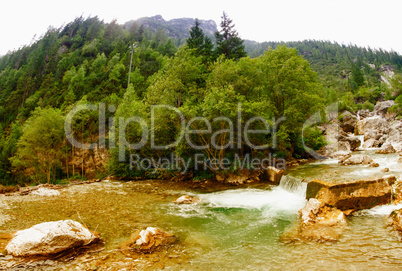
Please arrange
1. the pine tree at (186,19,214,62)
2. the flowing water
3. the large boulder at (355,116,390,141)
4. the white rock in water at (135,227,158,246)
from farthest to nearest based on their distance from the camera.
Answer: the pine tree at (186,19,214,62)
the large boulder at (355,116,390,141)
the white rock in water at (135,227,158,246)
the flowing water

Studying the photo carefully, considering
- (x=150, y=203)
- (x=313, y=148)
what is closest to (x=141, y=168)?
(x=150, y=203)

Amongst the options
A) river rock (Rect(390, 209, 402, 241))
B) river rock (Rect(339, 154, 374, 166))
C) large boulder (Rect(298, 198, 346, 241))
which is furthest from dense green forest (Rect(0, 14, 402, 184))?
river rock (Rect(390, 209, 402, 241))

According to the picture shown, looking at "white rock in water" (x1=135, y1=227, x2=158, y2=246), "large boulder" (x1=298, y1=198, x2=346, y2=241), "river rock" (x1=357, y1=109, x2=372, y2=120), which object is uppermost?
"river rock" (x1=357, y1=109, x2=372, y2=120)

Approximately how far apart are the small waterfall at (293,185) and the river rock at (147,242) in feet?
30.6

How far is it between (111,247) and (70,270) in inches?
59.1

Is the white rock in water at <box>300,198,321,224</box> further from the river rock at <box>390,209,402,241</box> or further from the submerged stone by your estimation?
the river rock at <box>390,209,402,241</box>

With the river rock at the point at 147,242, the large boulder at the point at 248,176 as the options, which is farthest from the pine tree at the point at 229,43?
the river rock at the point at 147,242

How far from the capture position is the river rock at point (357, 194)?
31.1ft

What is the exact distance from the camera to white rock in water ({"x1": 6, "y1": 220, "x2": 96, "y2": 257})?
233 inches

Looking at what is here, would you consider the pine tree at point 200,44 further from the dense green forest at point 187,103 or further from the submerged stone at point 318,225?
the submerged stone at point 318,225

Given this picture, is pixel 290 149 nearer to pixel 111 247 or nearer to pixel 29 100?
pixel 111 247

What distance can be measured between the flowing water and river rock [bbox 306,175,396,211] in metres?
0.40

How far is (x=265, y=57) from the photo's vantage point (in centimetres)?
2384

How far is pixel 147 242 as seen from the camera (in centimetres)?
683
